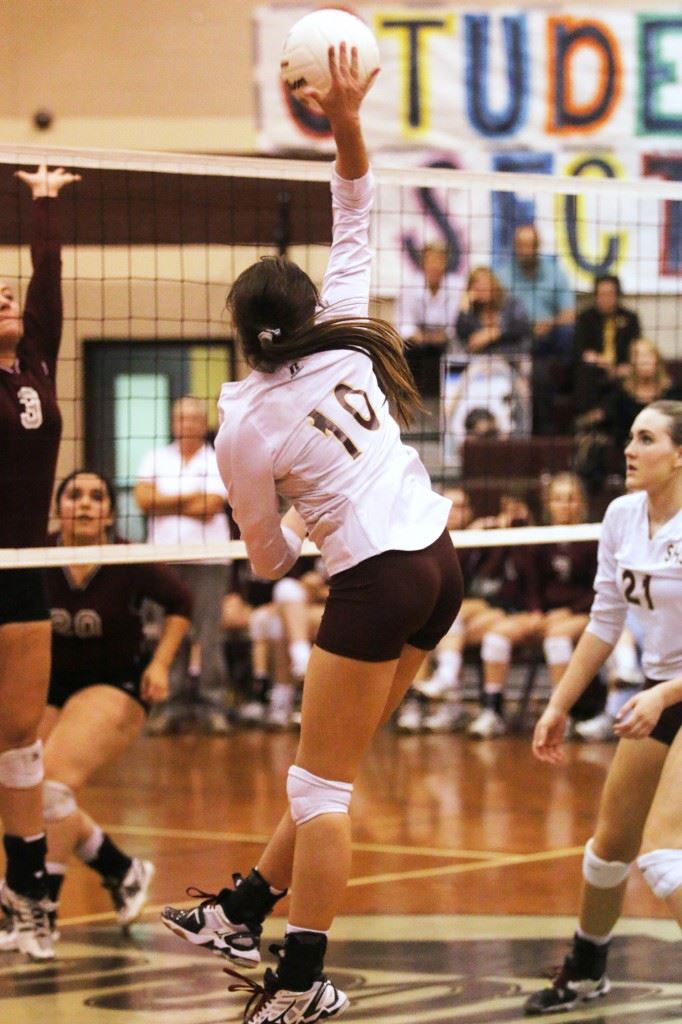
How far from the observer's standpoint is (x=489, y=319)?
1040 cm

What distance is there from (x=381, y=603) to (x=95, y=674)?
234 cm

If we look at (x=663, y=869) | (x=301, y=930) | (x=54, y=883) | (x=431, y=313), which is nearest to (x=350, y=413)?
(x=301, y=930)

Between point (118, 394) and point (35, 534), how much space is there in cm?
806

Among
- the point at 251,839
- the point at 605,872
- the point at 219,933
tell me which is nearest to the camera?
the point at 219,933

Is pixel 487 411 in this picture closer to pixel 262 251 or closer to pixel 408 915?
pixel 262 251

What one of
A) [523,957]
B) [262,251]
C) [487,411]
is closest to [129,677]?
[523,957]

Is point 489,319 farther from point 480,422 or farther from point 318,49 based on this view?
point 318,49

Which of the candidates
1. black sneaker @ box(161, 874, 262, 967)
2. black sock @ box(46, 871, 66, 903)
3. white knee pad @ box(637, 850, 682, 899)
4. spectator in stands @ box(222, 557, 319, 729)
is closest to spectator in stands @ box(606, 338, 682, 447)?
spectator in stands @ box(222, 557, 319, 729)

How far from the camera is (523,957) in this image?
17.0 feet

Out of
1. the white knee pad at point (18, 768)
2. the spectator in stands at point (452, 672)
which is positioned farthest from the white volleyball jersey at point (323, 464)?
the spectator in stands at point (452, 672)

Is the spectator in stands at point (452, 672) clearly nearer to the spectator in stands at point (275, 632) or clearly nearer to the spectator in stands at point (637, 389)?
the spectator in stands at point (275, 632)

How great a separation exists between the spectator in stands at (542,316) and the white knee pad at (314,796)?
Result: 251 inches

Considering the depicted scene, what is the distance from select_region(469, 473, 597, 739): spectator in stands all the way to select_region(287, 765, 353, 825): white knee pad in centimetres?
579

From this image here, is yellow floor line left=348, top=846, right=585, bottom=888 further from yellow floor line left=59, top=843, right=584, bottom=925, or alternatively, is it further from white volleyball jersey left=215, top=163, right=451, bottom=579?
white volleyball jersey left=215, top=163, right=451, bottom=579
